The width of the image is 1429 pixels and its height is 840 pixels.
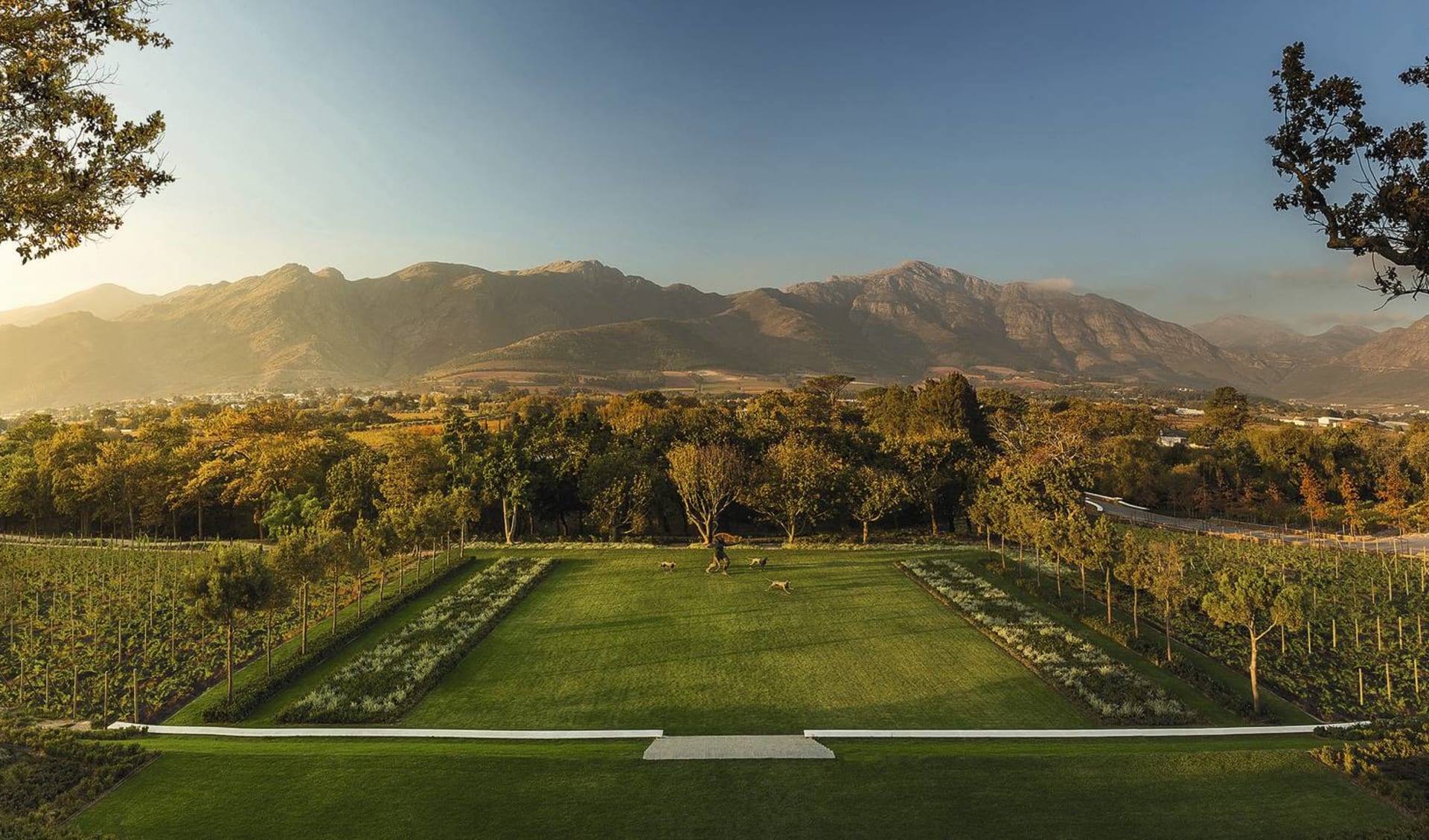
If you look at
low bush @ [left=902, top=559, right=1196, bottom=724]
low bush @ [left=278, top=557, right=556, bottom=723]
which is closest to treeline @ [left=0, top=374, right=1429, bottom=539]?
low bush @ [left=278, top=557, right=556, bottom=723]

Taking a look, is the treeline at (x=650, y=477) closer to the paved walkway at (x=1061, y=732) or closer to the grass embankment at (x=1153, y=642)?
the grass embankment at (x=1153, y=642)

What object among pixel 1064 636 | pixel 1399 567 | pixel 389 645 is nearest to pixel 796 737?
pixel 1064 636

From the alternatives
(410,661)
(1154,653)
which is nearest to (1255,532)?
(1154,653)

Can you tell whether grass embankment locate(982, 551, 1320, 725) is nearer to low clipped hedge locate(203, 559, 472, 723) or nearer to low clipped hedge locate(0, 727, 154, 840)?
low clipped hedge locate(0, 727, 154, 840)

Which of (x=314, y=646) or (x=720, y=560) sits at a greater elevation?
(x=720, y=560)

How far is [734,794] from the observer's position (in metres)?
11.7

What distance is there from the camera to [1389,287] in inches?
360

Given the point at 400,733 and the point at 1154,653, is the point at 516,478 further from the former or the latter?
the point at 1154,653

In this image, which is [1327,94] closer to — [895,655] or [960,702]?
[960,702]

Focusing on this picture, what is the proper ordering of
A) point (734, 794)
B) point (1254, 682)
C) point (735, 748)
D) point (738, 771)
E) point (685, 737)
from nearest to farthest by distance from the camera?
1. point (734, 794)
2. point (738, 771)
3. point (735, 748)
4. point (685, 737)
5. point (1254, 682)

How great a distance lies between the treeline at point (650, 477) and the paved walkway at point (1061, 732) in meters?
15.1

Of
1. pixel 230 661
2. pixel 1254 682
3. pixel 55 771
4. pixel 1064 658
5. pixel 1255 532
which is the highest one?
pixel 230 661

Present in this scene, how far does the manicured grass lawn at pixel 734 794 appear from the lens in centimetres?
1073

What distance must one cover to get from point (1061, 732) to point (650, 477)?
29.3 m
